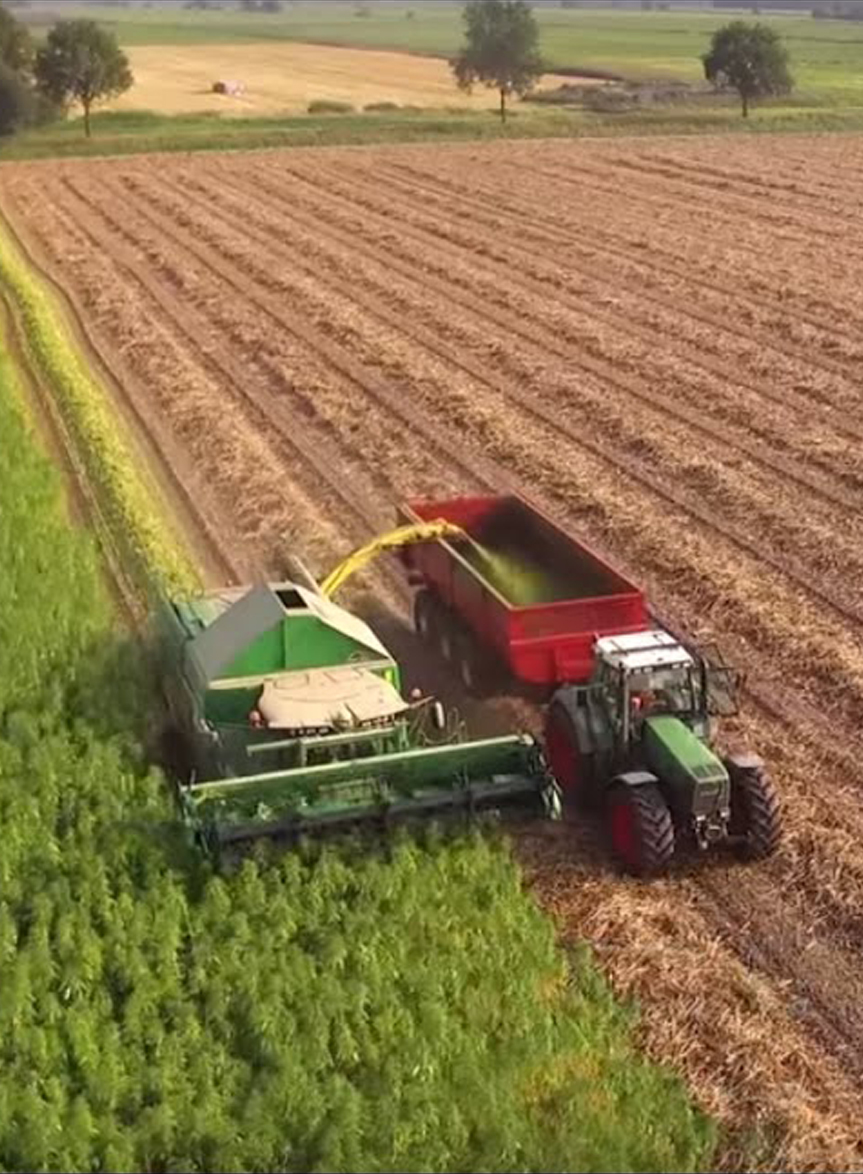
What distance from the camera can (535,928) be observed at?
10.3 meters

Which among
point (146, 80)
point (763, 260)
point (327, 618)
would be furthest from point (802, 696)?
point (146, 80)

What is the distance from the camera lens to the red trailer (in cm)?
1266

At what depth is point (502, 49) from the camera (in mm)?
69812

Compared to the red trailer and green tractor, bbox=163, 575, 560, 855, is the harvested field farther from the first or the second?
green tractor, bbox=163, 575, 560, 855

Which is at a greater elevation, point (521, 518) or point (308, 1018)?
point (521, 518)

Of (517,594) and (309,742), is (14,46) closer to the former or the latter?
(517,594)

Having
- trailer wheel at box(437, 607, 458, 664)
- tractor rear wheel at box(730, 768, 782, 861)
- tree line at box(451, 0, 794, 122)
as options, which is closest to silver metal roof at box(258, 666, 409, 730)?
trailer wheel at box(437, 607, 458, 664)

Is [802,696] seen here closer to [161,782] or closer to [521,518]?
[521,518]

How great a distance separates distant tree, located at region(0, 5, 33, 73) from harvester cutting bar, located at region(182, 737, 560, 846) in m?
57.6

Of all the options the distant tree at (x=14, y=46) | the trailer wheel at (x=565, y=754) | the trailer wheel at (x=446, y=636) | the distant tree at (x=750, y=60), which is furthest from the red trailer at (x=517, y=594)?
the distant tree at (x=750, y=60)

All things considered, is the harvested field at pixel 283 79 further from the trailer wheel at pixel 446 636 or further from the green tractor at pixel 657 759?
the green tractor at pixel 657 759

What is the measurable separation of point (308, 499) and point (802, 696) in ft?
24.8

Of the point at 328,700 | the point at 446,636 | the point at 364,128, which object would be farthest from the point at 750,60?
the point at 328,700

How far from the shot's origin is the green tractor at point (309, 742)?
1085 cm
